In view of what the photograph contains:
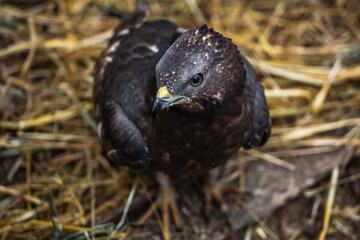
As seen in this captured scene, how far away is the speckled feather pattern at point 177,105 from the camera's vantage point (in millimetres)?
2355

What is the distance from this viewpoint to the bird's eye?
2.32 meters

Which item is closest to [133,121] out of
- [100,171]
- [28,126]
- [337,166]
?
[100,171]

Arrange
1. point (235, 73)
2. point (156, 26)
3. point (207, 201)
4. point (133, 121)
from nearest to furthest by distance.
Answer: point (235, 73), point (133, 121), point (156, 26), point (207, 201)

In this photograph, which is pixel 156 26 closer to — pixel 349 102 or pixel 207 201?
pixel 207 201

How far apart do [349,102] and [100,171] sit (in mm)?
2439

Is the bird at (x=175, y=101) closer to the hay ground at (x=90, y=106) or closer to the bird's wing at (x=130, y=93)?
the bird's wing at (x=130, y=93)

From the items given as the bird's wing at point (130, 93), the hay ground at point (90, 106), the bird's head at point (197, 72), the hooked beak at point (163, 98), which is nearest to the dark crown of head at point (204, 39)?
the bird's head at point (197, 72)

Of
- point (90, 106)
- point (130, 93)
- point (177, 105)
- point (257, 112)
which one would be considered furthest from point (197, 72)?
point (90, 106)

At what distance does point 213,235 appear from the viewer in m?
3.49

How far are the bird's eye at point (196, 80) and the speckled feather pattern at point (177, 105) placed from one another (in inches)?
1.1

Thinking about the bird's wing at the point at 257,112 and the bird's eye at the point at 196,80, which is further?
the bird's wing at the point at 257,112

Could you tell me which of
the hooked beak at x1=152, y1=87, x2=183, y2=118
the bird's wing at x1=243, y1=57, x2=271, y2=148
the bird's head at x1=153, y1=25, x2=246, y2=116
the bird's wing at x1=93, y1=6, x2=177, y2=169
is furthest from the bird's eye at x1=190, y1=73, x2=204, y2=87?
the bird's wing at x1=243, y1=57, x2=271, y2=148

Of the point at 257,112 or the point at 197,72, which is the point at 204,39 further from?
the point at 257,112

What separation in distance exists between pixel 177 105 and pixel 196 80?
0.25m
